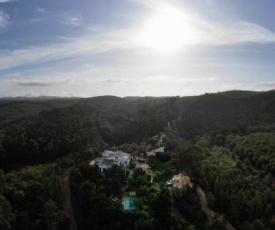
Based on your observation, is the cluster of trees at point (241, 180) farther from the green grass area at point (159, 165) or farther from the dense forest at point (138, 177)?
the green grass area at point (159, 165)

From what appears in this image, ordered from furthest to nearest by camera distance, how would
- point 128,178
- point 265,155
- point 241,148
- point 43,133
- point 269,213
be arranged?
point 43,133, point 241,148, point 265,155, point 128,178, point 269,213

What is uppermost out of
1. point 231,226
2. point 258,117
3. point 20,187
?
point 258,117

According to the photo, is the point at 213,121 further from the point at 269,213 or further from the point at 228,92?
the point at 269,213

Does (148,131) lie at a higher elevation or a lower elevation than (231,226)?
higher

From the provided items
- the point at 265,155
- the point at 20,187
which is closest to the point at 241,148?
the point at 265,155

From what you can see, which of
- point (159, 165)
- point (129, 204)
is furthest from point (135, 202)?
point (159, 165)

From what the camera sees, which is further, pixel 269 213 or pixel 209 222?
pixel 269 213

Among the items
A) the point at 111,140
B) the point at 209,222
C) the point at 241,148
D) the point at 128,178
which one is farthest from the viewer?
the point at 111,140
